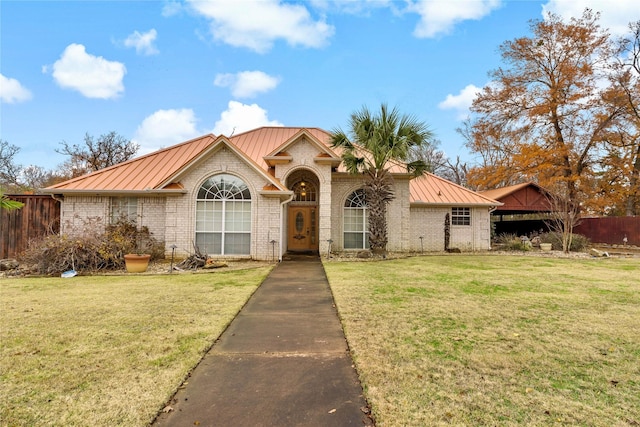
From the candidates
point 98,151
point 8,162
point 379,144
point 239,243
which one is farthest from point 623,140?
point 8,162

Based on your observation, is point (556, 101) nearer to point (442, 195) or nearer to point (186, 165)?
point (442, 195)

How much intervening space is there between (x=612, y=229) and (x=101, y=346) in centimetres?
2946

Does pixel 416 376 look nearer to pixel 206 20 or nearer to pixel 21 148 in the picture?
pixel 206 20

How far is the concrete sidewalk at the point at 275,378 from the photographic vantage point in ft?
9.10

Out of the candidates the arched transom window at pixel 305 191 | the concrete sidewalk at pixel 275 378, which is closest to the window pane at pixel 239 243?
the arched transom window at pixel 305 191

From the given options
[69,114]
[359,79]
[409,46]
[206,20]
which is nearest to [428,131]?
[409,46]

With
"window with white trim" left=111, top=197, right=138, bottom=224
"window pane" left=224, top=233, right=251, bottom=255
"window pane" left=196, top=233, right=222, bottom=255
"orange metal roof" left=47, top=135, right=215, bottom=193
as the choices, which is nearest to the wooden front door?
"window pane" left=224, top=233, right=251, bottom=255

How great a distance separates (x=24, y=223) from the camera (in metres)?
12.8

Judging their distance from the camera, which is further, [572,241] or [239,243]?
[572,241]

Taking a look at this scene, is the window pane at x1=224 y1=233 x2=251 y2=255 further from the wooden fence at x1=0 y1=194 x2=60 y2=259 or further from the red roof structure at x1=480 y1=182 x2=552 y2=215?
the red roof structure at x1=480 y1=182 x2=552 y2=215

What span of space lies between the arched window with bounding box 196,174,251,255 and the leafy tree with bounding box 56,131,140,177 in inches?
856

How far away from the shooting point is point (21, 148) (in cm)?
3127

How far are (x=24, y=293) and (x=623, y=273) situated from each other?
57.2 feet

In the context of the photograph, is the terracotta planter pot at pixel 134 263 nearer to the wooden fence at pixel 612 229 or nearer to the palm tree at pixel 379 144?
the palm tree at pixel 379 144
